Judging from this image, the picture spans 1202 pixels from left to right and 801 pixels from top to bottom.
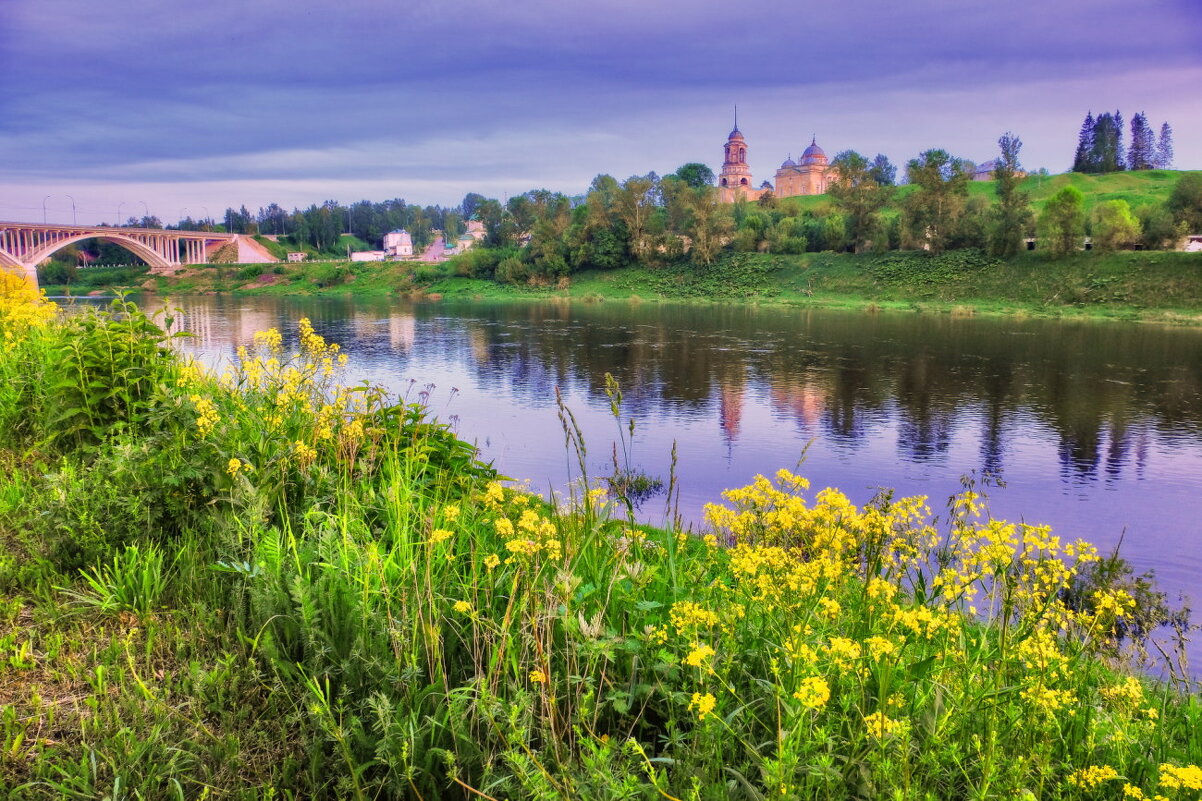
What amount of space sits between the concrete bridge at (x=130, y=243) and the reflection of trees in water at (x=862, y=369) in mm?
13916

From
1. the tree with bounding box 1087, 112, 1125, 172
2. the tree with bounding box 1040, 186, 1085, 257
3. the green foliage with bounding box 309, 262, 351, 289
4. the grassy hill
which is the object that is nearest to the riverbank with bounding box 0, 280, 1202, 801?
the tree with bounding box 1040, 186, 1085, 257

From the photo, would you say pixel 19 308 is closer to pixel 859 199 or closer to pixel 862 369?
pixel 862 369

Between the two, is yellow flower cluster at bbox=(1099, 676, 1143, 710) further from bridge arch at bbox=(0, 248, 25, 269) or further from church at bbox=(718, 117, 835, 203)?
church at bbox=(718, 117, 835, 203)

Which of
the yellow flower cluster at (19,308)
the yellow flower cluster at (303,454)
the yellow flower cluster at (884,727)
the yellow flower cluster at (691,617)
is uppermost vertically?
the yellow flower cluster at (19,308)

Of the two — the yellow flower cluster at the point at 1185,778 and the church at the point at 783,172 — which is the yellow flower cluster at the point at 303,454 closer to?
the yellow flower cluster at the point at 1185,778

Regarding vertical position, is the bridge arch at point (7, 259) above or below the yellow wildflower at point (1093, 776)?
above

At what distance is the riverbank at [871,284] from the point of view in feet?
152

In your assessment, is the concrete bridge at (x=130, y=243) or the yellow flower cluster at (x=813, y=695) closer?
the yellow flower cluster at (x=813, y=695)

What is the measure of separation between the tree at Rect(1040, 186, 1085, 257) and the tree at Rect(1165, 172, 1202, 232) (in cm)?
820

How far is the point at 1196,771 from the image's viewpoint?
1884mm

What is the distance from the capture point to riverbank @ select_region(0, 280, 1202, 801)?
2.26 meters

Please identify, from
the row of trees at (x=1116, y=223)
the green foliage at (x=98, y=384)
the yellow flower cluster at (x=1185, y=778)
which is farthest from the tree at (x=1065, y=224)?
the yellow flower cluster at (x=1185, y=778)

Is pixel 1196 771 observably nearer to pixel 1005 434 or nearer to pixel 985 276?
pixel 1005 434

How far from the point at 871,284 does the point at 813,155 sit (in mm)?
101143
